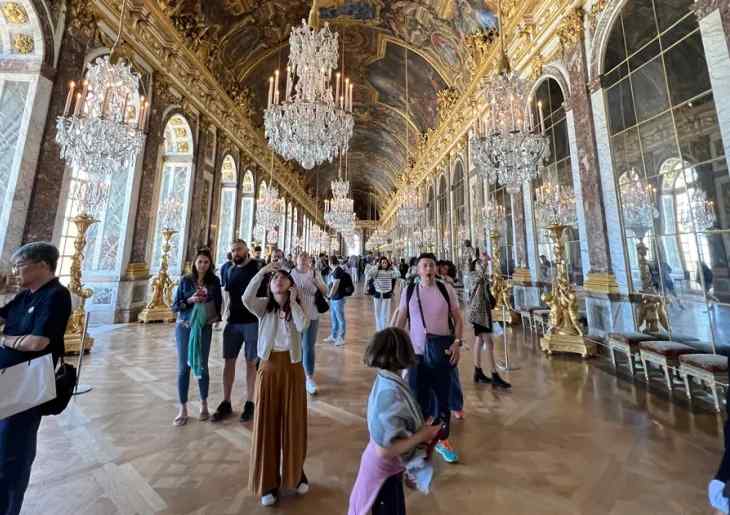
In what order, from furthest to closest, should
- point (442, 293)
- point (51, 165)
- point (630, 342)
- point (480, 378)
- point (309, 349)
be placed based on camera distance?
point (51, 165), point (630, 342), point (480, 378), point (309, 349), point (442, 293)

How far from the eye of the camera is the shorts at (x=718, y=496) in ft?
3.09

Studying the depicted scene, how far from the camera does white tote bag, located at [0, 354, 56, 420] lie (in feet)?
4.08

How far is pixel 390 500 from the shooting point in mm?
1072

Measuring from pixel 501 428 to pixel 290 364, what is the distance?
1995mm

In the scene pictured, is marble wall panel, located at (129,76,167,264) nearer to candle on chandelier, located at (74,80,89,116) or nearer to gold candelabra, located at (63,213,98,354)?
gold candelabra, located at (63,213,98,354)

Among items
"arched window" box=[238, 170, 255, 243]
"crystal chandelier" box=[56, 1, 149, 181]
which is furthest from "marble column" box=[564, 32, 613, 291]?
"arched window" box=[238, 170, 255, 243]

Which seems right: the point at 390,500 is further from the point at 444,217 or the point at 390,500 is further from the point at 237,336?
the point at 444,217

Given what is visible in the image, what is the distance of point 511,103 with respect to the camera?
4.20 m

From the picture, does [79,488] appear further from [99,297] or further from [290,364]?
[99,297]

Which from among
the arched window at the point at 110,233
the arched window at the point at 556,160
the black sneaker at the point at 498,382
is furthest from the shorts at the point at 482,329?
the arched window at the point at 110,233

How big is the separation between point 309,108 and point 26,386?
12.4ft

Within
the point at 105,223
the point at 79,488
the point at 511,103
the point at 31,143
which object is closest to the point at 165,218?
the point at 105,223

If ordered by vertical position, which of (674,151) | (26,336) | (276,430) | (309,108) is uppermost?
(309,108)

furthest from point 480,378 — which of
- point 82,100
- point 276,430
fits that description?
point 82,100
